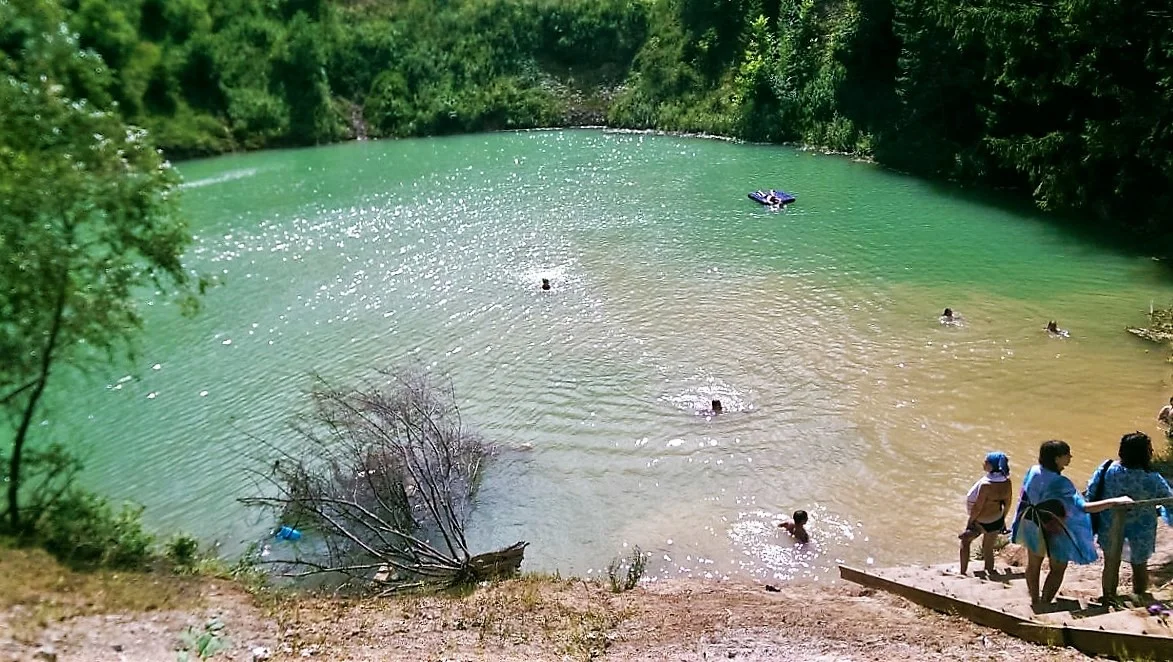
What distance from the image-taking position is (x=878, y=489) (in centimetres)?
1493

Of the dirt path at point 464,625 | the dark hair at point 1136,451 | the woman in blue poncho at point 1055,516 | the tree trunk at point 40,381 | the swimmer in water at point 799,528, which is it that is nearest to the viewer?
the dark hair at point 1136,451

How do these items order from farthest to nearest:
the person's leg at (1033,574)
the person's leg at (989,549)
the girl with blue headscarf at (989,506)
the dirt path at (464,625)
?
1. the person's leg at (989,549)
2. the girl with blue headscarf at (989,506)
3. the person's leg at (1033,574)
4. the dirt path at (464,625)

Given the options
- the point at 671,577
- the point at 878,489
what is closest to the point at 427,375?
the point at 671,577

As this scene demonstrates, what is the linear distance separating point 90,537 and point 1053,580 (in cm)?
1281

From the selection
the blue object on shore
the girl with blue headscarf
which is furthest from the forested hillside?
the girl with blue headscarf

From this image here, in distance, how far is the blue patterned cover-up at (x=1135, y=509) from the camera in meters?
8.30

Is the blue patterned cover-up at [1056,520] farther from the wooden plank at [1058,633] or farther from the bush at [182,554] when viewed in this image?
the bush at [182,554]

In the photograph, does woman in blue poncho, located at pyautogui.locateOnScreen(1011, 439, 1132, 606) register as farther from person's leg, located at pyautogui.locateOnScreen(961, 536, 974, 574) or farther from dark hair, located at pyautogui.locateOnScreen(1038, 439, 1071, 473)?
person's leg, located at pyautogui.locateOnScreen(961, 536, 974, 574)

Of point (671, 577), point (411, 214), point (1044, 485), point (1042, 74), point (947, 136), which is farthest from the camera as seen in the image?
point (947, 136)

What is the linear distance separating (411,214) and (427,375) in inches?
742

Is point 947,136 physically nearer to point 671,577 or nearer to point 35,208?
point 671,577

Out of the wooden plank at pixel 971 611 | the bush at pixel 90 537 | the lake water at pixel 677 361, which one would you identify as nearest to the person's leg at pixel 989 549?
the wooden plank at pixel 971 611

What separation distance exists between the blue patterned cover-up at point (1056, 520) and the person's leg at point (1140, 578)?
2.52 feet

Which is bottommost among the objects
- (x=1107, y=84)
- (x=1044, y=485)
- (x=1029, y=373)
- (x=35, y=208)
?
(x=1029, y=373)
